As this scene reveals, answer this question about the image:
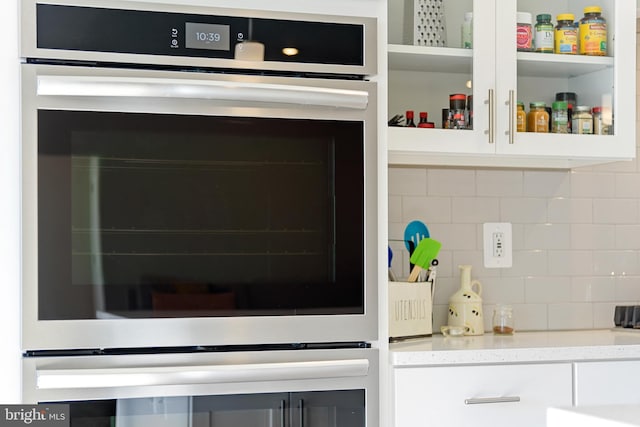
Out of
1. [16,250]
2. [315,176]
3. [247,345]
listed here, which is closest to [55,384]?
[16,250]

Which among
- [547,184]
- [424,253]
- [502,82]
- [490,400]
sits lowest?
[490,400]

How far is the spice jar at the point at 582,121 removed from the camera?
2.72 meters

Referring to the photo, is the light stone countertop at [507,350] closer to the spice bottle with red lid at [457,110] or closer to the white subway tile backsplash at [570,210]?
the white subway tile backsplash at [570,210]

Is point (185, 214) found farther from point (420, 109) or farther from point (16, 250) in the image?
point (420, 109)

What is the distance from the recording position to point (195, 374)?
205 cm

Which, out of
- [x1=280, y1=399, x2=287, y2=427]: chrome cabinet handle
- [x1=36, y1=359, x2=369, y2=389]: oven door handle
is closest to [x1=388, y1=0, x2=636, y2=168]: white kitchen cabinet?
[x1=36, y1=359, x2=369, y2=389]: oven door handle

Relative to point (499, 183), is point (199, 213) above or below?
below

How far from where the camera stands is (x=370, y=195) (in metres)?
2.23

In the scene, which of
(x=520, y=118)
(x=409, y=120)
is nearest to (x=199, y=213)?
(x=409, y=120)

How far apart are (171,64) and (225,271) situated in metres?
0.51

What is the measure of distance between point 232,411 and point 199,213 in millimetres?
471

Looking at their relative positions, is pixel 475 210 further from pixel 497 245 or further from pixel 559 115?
pixel 559 115

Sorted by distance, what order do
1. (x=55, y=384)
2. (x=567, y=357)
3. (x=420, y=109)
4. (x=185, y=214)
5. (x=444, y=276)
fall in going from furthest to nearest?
(x=444, y=276) → (x=420, y=109) → (x=567, y=357) → (x=185, y=214) → (x=55, y=384)

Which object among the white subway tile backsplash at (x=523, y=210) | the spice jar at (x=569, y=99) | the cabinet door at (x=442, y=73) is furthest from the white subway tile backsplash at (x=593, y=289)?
the cabinet door at (x=442, y=73)
